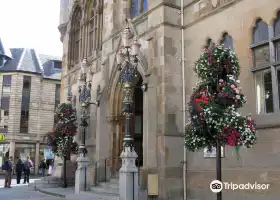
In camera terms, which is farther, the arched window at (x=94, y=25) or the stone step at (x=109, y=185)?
the arched window at (x=94, y=25)

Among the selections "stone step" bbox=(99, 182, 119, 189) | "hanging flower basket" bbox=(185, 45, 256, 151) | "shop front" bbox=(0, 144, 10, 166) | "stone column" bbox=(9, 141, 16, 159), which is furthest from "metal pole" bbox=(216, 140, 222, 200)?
"shop front" bbox=(0, 144, 10, 166)

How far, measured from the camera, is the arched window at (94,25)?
18.8m

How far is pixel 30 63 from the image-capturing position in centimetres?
4384

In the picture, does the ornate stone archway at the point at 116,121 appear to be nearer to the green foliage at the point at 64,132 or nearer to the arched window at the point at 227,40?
the green foliage at the point at 64,132

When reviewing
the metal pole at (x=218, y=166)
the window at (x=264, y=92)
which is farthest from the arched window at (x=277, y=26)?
the metal pole at (x=218, y=166)

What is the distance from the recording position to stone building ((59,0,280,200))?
9.42 m

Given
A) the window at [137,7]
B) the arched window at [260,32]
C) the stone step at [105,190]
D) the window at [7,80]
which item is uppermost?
the window at [7,80]

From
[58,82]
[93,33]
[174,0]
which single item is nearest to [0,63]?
[58,82]

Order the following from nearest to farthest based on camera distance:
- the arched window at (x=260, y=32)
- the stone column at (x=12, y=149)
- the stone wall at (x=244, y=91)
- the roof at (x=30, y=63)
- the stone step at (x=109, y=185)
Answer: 1. the stone wall at (x=244, y=91)
2. the arched window at (x=260, y=32)
3. the stone step at (x=109, y=185)
4. the stone column at (x=12, y=149)
5. the roof at (x=30, y=63)

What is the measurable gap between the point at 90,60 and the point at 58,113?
326 centimetres

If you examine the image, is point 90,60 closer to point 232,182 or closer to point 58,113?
point 58,113

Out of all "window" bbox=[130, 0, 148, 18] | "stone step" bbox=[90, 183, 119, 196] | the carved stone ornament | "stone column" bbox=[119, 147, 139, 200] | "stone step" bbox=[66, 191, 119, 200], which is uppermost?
"window" bbox=[130, 0, 148, 18]

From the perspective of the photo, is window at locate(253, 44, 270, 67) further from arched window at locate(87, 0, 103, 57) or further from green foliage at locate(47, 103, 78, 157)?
green foliage at locate(47, 103, 78, 157)

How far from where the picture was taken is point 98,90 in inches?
692
